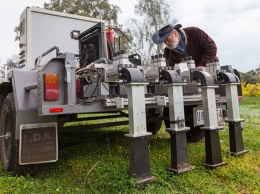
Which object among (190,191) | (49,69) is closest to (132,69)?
(49,69)

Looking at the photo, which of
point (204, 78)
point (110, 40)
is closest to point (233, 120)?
point (204, 78)

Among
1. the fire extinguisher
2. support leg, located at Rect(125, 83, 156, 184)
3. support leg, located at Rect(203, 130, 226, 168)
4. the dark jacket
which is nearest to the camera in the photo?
→ support leg, located at Rect(125, 83, 156, 184)

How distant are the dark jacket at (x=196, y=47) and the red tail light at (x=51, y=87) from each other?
2200 mm

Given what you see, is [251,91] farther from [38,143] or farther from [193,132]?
[38,143]

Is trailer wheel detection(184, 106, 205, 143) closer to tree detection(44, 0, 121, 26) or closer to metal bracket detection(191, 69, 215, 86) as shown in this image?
metal bracket detection(191, 69, 215, 86)

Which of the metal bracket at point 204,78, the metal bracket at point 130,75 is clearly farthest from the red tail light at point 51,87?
the metal bracket at point 204,78

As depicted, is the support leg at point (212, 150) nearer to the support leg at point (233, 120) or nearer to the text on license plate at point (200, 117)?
the text on license plate at point (200, 117)

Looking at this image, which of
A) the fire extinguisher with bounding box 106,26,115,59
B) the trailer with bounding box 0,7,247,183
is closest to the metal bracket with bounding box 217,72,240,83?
the trailer with bounding box 0,7,247,183

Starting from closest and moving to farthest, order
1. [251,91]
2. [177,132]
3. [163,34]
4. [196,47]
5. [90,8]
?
[177,132]
[163,34]
[196,47]
[251,91]
[90,8]

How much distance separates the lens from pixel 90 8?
78.4 feet

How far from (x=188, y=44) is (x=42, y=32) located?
3020mm

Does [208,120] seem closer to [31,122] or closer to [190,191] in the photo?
[190,191]

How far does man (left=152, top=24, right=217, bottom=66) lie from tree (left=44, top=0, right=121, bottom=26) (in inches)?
798

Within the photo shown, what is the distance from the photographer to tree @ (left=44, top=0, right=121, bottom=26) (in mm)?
23516
